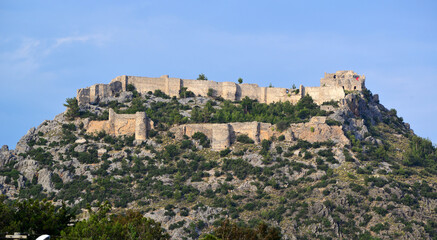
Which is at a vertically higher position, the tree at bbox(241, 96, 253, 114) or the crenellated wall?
the crenellated wall

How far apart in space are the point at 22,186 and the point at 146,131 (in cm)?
1273

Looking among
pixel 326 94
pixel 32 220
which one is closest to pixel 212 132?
pixel 326 94

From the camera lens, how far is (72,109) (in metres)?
76.9

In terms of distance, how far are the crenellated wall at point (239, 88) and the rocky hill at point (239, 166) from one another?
1.21m

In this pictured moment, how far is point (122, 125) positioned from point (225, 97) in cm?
1412

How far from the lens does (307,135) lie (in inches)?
2906

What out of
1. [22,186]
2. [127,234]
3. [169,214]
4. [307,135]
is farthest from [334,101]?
[127,234]

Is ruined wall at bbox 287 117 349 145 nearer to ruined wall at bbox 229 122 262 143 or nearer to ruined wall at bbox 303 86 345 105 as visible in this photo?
ruined wall at bbox 229 122 262 143

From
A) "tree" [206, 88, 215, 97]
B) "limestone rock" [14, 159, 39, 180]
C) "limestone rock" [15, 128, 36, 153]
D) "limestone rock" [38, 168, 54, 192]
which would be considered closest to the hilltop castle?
"tree" [206, 88, 215, 97]

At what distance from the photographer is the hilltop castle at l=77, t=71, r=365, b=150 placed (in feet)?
242

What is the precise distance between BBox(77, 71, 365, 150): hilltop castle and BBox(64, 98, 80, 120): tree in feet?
3.46

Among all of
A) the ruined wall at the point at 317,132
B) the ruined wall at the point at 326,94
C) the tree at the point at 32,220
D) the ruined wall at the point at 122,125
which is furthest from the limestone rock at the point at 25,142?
the ruined wall at the point at 326,94

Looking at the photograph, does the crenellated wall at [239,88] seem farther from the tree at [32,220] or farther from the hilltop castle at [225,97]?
the tree at [32,220]

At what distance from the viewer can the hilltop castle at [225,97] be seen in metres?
73.8
